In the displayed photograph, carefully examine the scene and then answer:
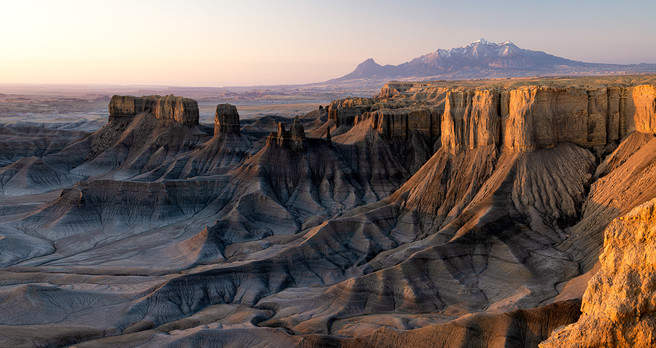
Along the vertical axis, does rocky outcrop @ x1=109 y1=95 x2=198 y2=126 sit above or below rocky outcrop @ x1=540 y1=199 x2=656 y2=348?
above

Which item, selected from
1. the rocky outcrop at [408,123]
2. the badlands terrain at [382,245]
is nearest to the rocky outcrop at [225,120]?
the badlands terrain at [382,245]

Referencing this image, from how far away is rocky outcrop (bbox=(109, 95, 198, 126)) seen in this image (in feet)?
357

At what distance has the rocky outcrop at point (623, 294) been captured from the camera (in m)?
17.9

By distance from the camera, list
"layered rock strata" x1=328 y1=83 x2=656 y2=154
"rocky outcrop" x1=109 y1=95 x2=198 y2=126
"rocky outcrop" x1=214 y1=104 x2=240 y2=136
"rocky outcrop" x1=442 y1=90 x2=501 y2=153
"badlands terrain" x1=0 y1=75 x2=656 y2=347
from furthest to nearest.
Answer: "rocky outcrop" x1=109 y1=95 x2=198 y2=126 < "rocky outcrop" x1=214 y1=104 x2=240 y2=136 < "rocky outcrop" x1=442 y1=90 x2=501 y2=153 < "layered rock strata" x1=328 y1=83 x2=656 y2=154 < "badlands terrain" x1=0 y1=75 x2=656 y2=347

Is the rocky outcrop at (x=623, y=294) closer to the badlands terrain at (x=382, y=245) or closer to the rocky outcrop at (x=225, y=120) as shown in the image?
the badlands terrain at (x=382, y=245)

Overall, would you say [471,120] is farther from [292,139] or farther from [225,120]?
[225,120]

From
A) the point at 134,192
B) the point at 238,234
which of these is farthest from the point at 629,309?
the point at 134,192

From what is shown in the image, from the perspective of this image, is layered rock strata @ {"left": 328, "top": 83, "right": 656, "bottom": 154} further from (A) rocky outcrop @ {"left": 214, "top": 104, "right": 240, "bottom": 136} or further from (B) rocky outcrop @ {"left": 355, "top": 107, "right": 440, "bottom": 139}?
(A) rocky outcrop @ {"left": 214, "top": 104, "right": 240, "bottom": 136}

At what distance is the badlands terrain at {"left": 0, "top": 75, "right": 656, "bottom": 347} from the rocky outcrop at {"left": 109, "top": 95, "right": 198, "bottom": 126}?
97.2 ft

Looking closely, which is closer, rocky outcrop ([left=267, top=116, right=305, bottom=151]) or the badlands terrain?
the badlands terrain

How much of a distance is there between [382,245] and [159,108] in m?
70.7

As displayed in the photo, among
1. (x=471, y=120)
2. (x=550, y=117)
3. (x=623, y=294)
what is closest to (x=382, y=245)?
(x=471, y=120)

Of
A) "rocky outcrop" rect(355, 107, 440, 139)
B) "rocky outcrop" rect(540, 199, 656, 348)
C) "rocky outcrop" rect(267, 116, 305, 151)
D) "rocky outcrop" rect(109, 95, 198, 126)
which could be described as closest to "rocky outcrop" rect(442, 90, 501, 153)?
"rocky outcrop" rect(355, 107, 440, 139)

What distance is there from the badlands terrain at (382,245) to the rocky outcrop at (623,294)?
2.1 inches
